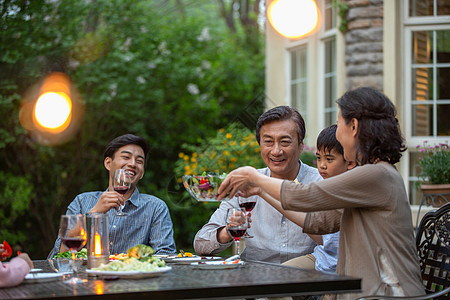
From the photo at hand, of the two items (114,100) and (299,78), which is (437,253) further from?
(114,100)

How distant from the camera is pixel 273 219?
354 cm

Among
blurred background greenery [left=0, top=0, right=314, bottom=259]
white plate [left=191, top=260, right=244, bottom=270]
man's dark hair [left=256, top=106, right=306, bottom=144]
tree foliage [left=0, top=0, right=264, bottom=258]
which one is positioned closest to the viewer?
white plate [left=191, top=260, right=244, bottom=270]

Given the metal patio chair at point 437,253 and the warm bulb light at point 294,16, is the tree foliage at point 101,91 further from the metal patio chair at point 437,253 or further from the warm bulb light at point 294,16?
the metal patio chair at point 437,253

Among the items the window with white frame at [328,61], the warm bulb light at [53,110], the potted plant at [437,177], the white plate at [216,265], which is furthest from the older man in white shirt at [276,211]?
Result: the warm bulb light at [53,110]

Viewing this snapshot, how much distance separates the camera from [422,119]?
7262mm

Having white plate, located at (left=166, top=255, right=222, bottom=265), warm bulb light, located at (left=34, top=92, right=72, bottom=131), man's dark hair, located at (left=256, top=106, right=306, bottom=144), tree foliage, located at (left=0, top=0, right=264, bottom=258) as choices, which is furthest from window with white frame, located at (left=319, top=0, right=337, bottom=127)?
white plate, located at (left=166, top=255, right=222, bottom=265)

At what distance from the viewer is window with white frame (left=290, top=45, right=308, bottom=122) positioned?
8.85 meters

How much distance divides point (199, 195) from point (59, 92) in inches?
267

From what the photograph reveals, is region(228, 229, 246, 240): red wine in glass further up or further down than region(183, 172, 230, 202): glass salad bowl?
further down

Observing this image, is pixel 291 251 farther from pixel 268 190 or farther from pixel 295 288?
pixel 295 288

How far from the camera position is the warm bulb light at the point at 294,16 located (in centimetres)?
763

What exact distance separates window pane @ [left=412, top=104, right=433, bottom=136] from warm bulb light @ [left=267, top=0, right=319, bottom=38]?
1625 mm

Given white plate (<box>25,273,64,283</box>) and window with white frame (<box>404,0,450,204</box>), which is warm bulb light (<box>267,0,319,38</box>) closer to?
window with white frame (<box>404,0,450,204</box>)

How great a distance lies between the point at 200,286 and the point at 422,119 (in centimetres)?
568
